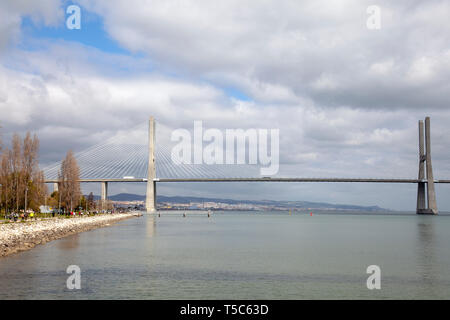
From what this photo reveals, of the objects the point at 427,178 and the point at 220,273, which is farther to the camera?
the point at 427,178

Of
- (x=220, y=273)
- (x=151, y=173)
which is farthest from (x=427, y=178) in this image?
(x=220, y=273)

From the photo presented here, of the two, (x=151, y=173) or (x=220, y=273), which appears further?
(x=151, y=173)

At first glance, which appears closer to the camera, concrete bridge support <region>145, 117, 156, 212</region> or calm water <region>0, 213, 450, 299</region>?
calm water <region>0, 213, 450, 299</region>

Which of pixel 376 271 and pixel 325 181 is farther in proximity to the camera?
pixel 325 181

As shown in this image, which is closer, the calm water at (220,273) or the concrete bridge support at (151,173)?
the calm water at (220,273)

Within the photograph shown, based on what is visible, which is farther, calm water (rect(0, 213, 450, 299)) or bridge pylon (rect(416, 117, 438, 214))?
bridge pylon (rect(416, 117, 438, 214))

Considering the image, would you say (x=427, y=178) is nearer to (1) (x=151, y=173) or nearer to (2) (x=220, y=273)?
(1) (x=151, y=173)

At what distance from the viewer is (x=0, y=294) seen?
13938 millimetres

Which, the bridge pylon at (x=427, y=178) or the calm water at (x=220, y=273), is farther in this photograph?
the bridge pylon at (x=427, y=178)

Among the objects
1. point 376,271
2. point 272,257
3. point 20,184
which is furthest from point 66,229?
point 376,271

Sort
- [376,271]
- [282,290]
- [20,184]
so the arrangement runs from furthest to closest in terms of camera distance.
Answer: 1. [20,184]
2. [376,271]
3. [282,290]
